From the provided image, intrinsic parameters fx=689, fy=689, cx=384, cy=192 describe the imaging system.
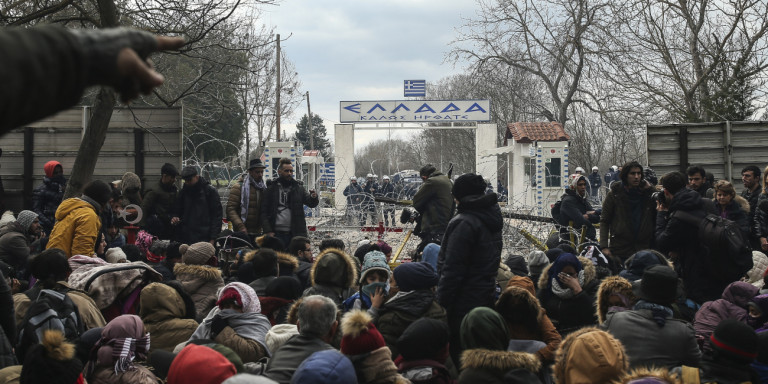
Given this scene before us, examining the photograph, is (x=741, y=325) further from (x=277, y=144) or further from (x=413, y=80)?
(x=413, y=80)

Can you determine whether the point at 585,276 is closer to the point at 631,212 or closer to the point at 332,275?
the point at 332,275

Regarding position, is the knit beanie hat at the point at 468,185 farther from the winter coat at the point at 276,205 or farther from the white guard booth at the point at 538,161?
the white guard booth at the point at 538,161

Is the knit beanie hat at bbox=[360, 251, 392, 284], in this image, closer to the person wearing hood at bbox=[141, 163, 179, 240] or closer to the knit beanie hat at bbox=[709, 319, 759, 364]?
the knit beanie hat at bbox=[709, 319, 759, 364]

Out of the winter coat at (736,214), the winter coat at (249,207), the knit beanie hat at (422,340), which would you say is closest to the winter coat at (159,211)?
the winter coat at (249,207)

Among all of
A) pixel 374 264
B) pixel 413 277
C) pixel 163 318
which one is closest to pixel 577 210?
pixel 374 264

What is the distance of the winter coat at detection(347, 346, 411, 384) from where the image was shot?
137 inches

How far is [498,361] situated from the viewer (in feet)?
11.7

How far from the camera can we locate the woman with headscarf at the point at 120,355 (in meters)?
3.67

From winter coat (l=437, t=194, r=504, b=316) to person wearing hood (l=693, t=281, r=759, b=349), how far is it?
1.41m

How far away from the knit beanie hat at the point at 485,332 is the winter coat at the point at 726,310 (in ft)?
5.35

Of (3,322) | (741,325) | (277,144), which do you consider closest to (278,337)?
(3,322)

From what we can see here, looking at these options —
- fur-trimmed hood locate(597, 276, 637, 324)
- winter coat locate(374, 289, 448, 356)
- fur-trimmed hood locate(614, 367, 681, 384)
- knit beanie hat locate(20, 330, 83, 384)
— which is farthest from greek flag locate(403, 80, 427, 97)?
fur-trimmed hood locate(614, 367, 681, 384)

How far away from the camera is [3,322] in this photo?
4047 mm

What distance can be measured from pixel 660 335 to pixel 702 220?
8.88 ft
